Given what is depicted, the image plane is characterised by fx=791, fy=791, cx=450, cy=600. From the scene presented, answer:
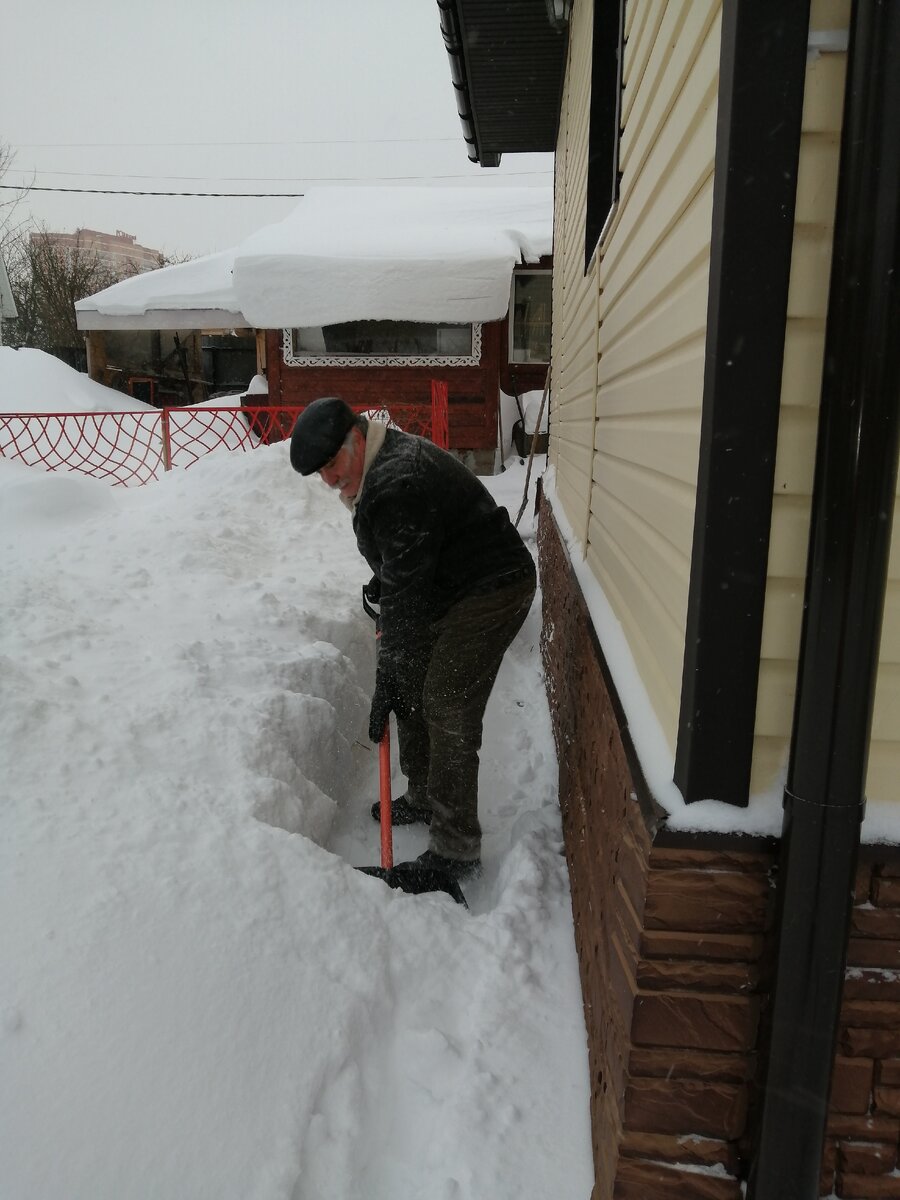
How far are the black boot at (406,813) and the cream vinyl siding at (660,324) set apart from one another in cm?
153

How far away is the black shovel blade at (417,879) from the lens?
296 centimetres

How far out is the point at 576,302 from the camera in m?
4.62

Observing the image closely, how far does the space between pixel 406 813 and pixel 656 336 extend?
243cm

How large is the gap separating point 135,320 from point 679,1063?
1796 centimetres

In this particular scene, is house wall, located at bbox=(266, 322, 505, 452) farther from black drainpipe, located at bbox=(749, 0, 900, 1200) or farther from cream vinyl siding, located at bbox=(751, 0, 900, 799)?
black drainpipe, located at bbox=(749, 0, 900, 1200)

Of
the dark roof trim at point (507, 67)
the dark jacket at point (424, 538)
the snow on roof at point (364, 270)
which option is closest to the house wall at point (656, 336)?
the dark jacket at point (424, 538)

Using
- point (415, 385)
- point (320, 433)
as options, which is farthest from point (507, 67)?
point (415, 385)

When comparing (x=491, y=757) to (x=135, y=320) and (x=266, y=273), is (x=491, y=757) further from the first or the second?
(x=135, y=320)

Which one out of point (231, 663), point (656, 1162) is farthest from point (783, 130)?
point (231, 663)

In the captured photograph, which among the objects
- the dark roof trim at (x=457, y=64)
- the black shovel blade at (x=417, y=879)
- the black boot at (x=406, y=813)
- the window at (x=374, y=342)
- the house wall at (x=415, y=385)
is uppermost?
the dark roof trim at (x=457, y=64)

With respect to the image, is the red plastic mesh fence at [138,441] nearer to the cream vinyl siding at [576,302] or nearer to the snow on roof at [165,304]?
the snow on roof at [165,304]

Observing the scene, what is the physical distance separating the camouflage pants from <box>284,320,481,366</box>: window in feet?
38.9

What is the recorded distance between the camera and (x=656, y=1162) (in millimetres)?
1553

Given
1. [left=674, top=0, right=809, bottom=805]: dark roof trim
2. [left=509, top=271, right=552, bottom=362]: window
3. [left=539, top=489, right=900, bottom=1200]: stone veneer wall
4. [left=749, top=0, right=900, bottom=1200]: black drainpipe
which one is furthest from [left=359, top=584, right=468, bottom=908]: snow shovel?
[left=509, top=271, right=552, bottom=362]: window
